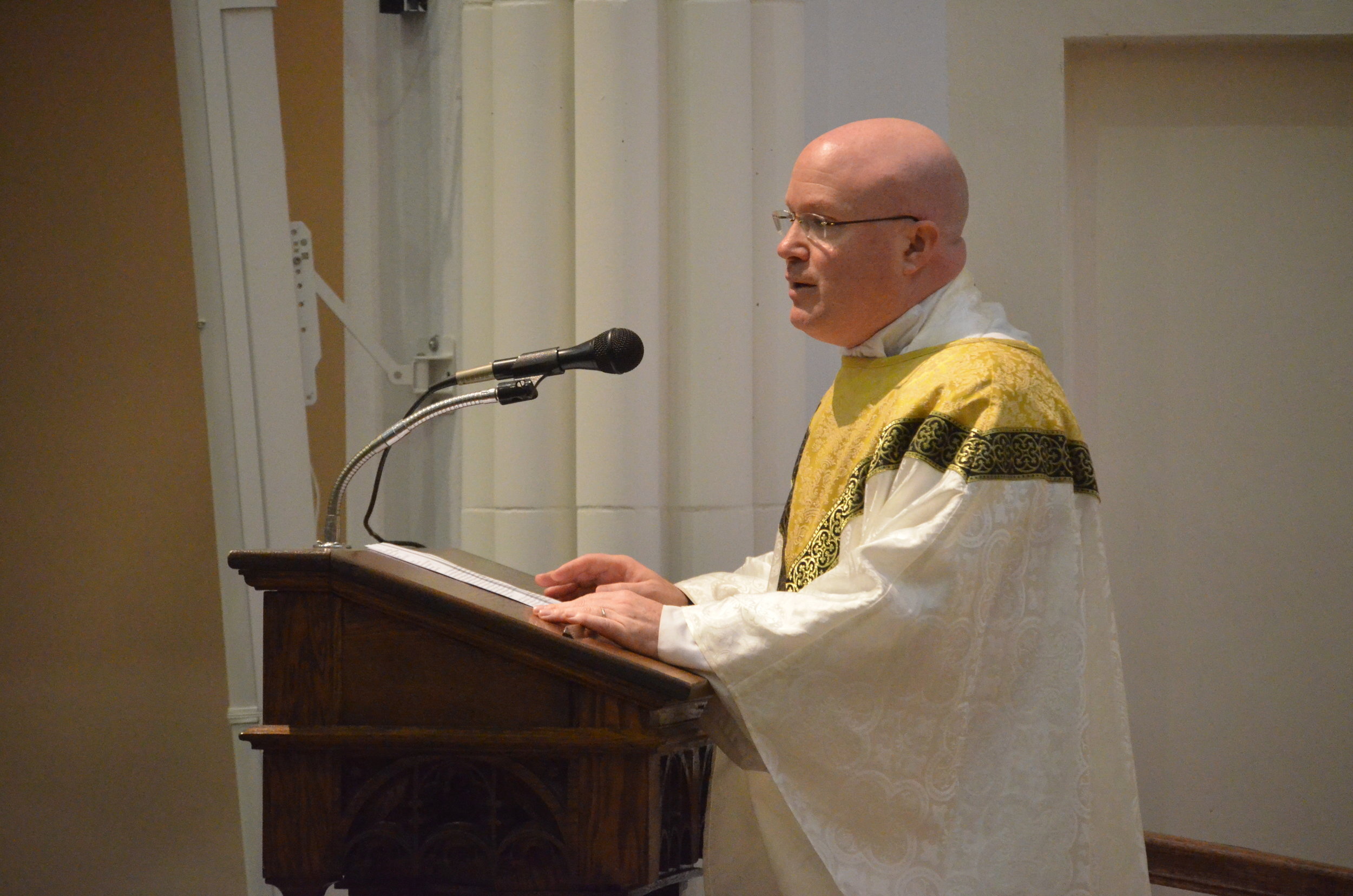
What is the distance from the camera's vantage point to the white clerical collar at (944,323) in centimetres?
211

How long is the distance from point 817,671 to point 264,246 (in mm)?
1726

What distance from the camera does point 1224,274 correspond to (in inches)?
129

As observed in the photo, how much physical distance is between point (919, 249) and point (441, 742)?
1.19m

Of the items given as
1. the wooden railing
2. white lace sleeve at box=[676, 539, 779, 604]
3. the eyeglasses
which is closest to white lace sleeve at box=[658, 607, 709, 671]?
white lace sleeve at box=[676, 539, 779, 604]

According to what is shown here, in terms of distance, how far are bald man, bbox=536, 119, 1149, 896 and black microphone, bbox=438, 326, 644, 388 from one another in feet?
1.15

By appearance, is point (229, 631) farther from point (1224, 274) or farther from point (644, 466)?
point (1224, 274)

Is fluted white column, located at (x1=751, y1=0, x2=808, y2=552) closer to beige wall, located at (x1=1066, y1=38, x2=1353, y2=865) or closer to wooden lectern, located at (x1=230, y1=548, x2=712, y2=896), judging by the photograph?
beige wall, located at (x1=1066, y1=38, x2=1353, y2=865)

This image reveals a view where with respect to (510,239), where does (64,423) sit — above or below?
below

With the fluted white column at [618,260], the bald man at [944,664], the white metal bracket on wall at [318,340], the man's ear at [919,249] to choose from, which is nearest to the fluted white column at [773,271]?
the fluted white column at [618,260]

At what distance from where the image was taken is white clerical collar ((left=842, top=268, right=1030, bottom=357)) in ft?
6.92

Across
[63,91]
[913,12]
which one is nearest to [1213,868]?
[913,12]

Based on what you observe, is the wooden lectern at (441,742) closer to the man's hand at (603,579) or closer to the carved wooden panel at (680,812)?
the carved wooden panel at (680,812)

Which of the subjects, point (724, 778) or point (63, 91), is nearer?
point (724, 778)

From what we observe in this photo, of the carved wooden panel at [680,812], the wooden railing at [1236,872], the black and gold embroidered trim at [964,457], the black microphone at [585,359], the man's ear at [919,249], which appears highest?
the man's ear at [919,249]
